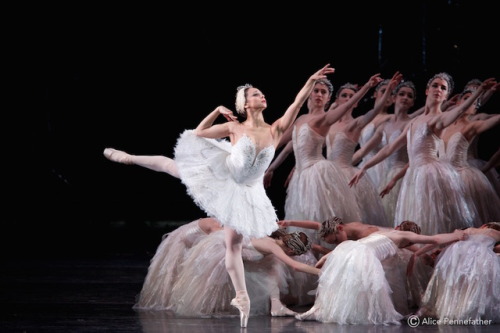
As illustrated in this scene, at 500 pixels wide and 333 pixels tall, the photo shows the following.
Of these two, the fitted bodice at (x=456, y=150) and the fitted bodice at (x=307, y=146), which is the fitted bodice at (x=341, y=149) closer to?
the fitted bodice at (x=307, y=146)

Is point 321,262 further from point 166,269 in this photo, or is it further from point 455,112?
point 455,112

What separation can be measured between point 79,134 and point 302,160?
3.77 m

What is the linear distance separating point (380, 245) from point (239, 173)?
85cm

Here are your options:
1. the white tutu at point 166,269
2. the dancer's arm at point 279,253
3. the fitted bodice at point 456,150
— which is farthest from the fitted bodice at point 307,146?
the dancer's arm at point 279,253

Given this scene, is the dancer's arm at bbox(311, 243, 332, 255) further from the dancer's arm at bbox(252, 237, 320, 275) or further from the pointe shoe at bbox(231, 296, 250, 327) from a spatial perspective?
the pointe shoe at bbox(231, 296, 250, 327)

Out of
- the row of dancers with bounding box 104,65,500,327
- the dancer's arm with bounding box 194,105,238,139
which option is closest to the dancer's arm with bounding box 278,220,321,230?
the row of dancers with bounding box 104,65,500,327

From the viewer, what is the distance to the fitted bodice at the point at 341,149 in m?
5.96

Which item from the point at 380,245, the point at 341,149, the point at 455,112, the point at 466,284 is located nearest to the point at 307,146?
the point at 341,149

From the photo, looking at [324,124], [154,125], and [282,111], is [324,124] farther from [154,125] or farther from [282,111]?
[154,125]

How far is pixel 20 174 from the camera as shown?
8.64 m

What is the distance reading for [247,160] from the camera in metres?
4.15

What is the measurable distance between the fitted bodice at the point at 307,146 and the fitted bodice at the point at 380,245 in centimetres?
Answer: 120

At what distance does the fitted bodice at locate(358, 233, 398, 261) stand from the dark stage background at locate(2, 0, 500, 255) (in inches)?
126

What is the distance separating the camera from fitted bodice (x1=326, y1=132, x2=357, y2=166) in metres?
5.96
